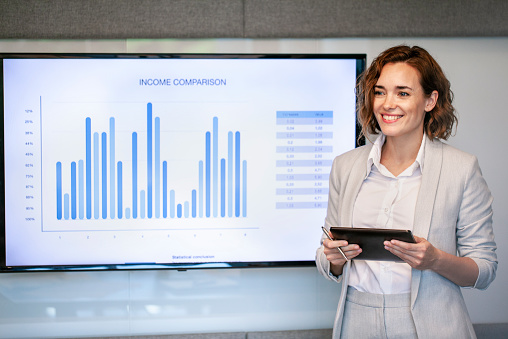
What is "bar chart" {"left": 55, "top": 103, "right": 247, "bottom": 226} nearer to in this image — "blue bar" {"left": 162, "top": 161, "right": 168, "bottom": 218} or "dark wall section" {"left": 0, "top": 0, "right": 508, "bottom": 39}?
"blue bar" {"left": 162, "top": 161, "right": 168, "bottom": 218}

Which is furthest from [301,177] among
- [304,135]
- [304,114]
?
[304,114]

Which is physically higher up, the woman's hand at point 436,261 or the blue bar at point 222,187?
the blue bar at point 222,187

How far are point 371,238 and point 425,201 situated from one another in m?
0.26

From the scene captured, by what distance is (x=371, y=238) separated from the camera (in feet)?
5.41

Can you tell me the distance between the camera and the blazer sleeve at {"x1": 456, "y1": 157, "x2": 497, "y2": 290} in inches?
68.4

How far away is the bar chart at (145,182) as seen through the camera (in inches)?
103

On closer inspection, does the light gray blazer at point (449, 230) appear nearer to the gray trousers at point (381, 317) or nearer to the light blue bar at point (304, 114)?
the gray trousers at point (381, 317)

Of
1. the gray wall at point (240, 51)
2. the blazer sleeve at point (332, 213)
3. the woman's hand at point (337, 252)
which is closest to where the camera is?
the woman's hand at point (337, 252)

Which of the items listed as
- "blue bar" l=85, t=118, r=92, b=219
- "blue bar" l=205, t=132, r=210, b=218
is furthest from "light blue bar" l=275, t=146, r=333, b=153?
"blue bar" l=85, t=118, r=92, b=219

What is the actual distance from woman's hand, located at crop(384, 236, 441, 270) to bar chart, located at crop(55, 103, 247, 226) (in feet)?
3.79

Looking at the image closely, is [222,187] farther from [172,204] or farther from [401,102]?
[401,102]

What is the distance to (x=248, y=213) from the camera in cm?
267

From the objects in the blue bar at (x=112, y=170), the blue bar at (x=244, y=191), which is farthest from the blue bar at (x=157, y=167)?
the blue bar at (x=244, y=191)

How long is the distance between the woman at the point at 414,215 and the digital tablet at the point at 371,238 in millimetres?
22
